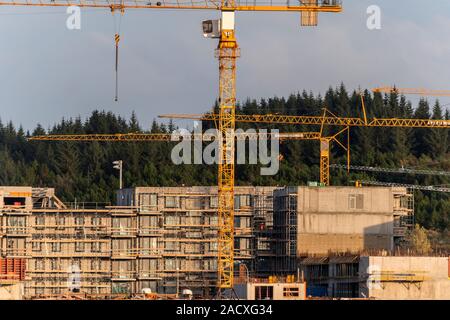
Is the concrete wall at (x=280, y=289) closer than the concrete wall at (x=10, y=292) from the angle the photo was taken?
No

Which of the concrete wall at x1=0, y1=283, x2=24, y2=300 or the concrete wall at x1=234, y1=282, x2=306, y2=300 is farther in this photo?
the concrete wall at x1=234, y1=282, x2=306, y2=300

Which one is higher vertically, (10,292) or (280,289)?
(280,289)

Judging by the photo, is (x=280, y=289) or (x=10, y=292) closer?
(x=10, y=292)
